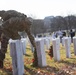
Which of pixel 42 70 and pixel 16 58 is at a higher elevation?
pixel 16 58

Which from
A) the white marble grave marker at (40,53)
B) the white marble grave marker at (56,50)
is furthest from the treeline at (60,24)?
the white marble grave marker at (40,53)

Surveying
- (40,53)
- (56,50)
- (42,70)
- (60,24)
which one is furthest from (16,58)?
(60,24)

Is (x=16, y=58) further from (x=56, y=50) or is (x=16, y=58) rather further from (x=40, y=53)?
(x=56, y=50)

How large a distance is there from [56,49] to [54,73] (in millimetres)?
3872

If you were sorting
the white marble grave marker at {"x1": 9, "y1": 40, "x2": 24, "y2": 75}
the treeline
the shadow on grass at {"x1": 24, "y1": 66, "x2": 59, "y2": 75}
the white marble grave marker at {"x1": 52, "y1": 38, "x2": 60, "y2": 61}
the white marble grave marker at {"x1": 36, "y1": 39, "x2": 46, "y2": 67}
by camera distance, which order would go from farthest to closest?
the treeline → the white marble grave marker at {"x1": 52, "y1": 38, "x2": 60, "y2": 61} → the white marble grave marker at {"x1": 36, "y1": 39, "x2": 46, "y2": 67} → the shadow on grass at {"x1": 24, "y1": 66, "x2": 59, "y2": 75} → the white marble grave marker at {"x1": 9, "y1": 40, "x2": 24, "y2": 75}

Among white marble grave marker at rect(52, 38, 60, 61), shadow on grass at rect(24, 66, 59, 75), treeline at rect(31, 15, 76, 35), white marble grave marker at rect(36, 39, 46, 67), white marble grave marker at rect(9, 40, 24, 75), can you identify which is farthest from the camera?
treeline at rect(31, 15, 76, 35)

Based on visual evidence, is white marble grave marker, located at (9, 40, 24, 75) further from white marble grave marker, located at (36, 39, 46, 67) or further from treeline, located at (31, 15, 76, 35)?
treeline, located at (31, 15, 76, 35)

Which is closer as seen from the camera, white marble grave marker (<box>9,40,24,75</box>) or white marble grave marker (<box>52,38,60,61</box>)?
white marble grave marker (<box>9,40,24,75</box>)

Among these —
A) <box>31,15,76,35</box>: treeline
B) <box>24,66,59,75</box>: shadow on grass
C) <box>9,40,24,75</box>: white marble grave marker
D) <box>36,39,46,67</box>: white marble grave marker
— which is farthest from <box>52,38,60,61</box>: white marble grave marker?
<box>31,15,76,35</box>: treeline

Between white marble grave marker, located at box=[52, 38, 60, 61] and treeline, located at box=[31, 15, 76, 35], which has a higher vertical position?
treeline, located at box=[31, 15, 76, 35]

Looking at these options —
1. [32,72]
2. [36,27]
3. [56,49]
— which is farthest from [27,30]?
[36,27]

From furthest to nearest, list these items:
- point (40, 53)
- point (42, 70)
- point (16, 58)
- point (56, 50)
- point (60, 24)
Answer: point (60, 24), point (56, 50), point (40, 53), point (42, 70), point (16, 58)

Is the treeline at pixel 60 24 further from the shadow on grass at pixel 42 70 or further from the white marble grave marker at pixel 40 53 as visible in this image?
the shadow on grass at pixel 42 70

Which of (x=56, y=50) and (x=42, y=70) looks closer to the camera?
(x=42, y=70)
